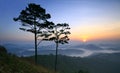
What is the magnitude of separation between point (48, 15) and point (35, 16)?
2844mm

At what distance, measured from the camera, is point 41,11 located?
36.8 meters

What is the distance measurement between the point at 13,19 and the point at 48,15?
23.6 feet

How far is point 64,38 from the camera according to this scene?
47.7 metres

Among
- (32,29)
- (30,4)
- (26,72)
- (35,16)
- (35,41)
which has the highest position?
(30,4)

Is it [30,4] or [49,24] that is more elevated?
[30,4]

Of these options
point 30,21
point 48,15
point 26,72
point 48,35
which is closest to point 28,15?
point 30,21

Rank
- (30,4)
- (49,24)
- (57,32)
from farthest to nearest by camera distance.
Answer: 1. (57,32)
2. (49,24)
3. (30,4)

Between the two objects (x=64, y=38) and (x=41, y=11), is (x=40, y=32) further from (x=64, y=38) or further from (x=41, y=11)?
(x=64, y=38)

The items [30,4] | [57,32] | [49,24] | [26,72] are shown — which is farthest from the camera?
[57,32]

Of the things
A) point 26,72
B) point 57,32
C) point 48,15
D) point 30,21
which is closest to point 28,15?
point 30,21

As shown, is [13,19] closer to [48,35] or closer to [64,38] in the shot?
[48,35]

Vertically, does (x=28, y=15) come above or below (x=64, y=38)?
above

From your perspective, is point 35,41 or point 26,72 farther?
point 35,41

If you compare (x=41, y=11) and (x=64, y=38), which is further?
(x=64, y=38)
